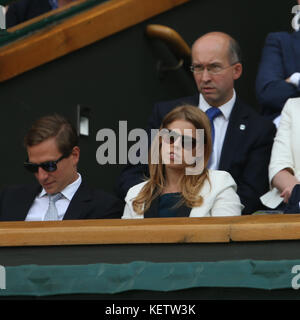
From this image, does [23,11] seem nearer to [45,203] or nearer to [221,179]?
[45,203]

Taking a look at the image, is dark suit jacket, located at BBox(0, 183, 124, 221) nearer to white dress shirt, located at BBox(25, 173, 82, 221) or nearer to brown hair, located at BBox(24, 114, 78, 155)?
white dress shirt, located at BBox(25, 173, 82, 221)

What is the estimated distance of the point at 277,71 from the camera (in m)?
5.68

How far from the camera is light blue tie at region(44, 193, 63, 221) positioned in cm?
470

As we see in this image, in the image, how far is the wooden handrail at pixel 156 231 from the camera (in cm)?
377

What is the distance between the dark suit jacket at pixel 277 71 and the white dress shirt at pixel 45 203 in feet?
Answer: 4.27

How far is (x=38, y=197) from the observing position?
484cm

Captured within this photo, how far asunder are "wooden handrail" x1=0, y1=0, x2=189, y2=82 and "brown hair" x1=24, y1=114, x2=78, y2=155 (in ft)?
3.78

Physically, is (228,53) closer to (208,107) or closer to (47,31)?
(208,107)

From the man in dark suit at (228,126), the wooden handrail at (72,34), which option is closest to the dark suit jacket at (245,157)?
the man in dark suit at (228,126)

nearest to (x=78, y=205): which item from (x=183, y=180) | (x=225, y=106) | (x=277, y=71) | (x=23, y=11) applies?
(x=183, y=180)

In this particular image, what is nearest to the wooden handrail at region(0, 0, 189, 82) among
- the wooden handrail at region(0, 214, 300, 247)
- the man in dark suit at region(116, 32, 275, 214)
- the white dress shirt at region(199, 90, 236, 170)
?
the man in dark suit at region(116, 32, 275, 214)

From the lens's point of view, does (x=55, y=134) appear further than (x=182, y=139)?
Yes

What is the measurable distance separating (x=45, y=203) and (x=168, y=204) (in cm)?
61

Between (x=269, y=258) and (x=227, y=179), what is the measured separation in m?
0.92
